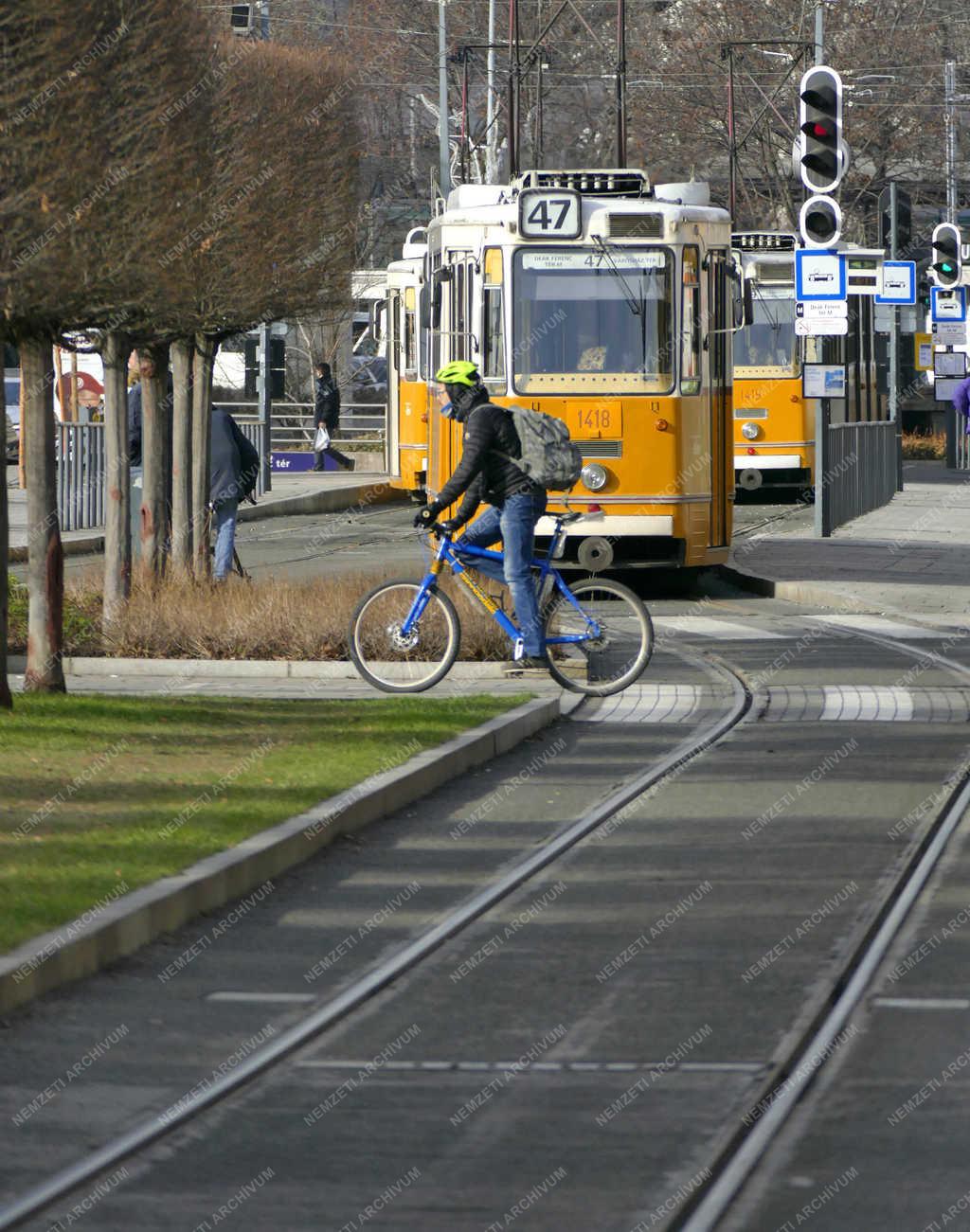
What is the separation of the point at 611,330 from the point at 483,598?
7070 mm

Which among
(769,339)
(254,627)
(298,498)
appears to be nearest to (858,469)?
(769,339)

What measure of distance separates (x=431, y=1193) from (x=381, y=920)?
2.95 m

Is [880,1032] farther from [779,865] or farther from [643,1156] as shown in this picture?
[779,865]

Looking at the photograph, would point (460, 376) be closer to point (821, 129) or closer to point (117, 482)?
point (117, 482)

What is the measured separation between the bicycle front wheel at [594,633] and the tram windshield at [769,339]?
1962cm

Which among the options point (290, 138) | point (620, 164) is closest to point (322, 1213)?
point (290, 138)

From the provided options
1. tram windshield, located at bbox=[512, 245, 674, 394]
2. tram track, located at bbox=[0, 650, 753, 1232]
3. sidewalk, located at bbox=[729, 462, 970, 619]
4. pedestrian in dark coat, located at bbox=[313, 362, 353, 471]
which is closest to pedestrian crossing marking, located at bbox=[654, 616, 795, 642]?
sidewalk, located at bbox=[729, 462, 970, 619]

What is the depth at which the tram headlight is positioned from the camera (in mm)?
21344

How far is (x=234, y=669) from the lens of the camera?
15062 millimetres

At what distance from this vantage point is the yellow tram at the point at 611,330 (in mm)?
21062

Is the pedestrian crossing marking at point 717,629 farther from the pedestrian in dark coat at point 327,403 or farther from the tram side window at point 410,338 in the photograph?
the pedestrian in dark coat at point 327,403

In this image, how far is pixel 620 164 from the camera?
25.4m

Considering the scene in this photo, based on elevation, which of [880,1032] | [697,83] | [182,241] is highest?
[697,83]

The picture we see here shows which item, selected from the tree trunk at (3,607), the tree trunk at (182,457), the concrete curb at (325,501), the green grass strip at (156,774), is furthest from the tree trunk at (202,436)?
the concrete curb at (325,501)
